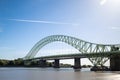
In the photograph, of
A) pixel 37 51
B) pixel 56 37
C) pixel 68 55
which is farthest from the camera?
pixel 37 51

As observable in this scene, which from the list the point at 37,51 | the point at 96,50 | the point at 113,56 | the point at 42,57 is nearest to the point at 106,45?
the point at 96,50

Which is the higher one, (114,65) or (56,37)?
(56,37)

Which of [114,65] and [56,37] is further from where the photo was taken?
[56,37]

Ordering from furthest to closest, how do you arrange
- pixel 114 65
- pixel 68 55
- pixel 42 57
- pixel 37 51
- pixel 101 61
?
pixel 37 51 → pixel 42 57 → pixel 68 55 → pixel 101 61 → pixel 114 65

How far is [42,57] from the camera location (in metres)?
141

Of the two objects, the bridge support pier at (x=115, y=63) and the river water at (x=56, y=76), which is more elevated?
the bridge support pier at (x=115, y=63)

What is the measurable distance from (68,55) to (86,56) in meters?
12.7

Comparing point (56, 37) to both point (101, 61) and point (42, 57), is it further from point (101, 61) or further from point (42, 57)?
point (101, 61)

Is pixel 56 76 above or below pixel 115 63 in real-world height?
below

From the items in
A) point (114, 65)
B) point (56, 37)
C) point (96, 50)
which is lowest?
point (114, 65)

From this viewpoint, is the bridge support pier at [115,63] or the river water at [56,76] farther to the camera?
the bridge support pier at [115,63]

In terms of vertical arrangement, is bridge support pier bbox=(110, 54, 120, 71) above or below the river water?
above

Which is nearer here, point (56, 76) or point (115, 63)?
point (56, 76)

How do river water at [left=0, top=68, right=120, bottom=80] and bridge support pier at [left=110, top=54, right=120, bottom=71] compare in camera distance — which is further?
bridge support pier at [left=110, top=54, right=120, bottom=71]
